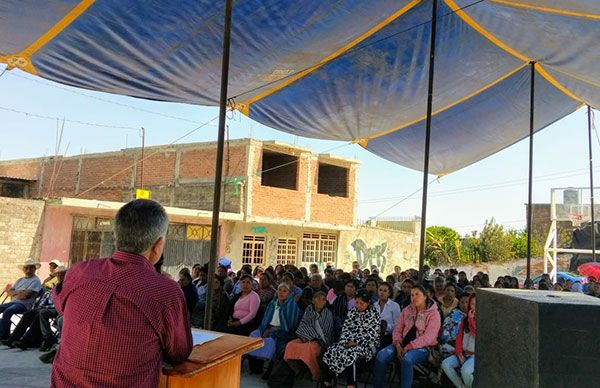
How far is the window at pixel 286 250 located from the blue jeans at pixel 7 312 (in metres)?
13.6

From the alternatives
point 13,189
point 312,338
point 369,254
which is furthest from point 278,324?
point 13,189

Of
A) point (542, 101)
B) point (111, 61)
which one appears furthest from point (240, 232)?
point (111, 61)

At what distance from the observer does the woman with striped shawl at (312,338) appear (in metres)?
5.52

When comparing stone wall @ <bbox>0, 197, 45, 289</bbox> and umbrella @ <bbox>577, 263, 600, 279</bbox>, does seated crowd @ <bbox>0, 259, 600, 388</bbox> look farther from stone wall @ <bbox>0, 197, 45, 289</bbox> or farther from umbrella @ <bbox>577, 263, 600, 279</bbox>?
stone wall @ <bbox>0, 197, 45, 289</bbox>

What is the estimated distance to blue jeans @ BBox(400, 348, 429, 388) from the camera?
5191 millimetres

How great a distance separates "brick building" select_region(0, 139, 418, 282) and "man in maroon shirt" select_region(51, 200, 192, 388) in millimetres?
13908

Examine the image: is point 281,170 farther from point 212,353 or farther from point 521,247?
point 212,353

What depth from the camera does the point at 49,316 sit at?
718 cm

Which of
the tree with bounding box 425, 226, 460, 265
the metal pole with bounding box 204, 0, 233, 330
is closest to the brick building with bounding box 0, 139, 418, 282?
the tree with bounding box 425, 226, 460, 265

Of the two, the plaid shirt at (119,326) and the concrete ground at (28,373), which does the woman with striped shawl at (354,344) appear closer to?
the concrete ground at (28,373)

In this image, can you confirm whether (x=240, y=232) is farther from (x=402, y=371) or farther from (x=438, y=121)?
(x=402, y=371)

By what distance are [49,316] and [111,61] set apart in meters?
4.00

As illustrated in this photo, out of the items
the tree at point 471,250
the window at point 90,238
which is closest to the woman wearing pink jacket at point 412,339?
the window at point 90,238

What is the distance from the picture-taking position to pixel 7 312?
24.5 feet
